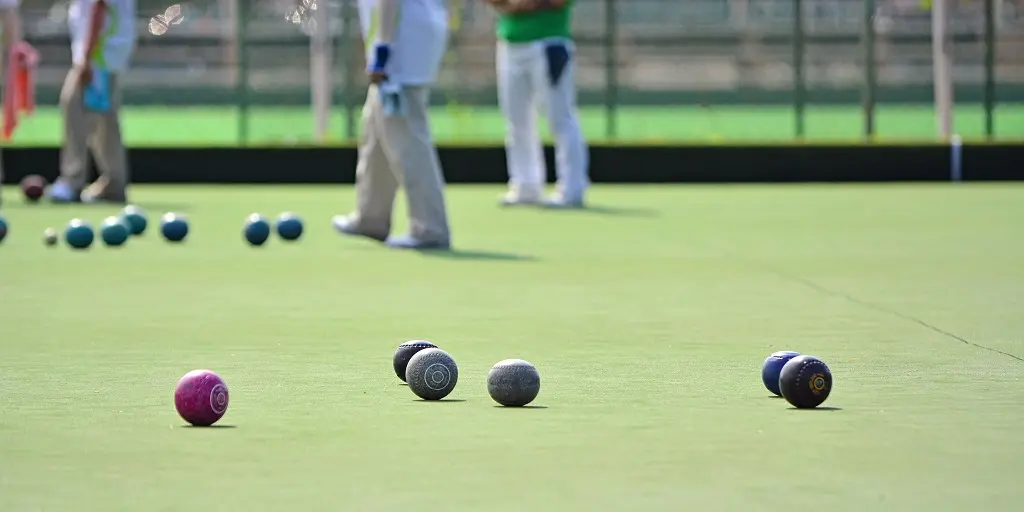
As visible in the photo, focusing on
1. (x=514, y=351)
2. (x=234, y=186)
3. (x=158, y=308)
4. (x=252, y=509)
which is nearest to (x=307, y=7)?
(x=234, y=186)

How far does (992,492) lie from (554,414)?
1192 mm

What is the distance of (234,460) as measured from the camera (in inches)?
152

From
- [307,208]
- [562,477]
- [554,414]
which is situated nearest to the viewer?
[562,477]

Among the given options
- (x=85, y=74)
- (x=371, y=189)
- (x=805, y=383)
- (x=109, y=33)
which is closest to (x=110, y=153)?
(x=85, y=74)

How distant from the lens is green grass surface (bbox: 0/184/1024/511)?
3.62 metres

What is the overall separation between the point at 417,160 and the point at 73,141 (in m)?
4.33

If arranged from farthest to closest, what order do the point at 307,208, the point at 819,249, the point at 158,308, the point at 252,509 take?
the point at 307,208 → the point at 819,249 → the point at 158,308 → the point at 252,509

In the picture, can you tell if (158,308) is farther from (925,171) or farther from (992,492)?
(925,171)

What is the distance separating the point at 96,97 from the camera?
496 inches

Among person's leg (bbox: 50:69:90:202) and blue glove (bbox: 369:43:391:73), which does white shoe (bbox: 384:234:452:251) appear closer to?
blue glove (bbox: 369:43:391:73)

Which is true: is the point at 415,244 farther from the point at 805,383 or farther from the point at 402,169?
the point at 805,383

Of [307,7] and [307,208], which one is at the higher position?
[307,7]

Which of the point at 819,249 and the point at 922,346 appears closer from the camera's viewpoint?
the point at 922,346

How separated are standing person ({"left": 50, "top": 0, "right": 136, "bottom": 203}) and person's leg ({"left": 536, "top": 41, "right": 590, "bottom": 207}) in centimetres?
257
